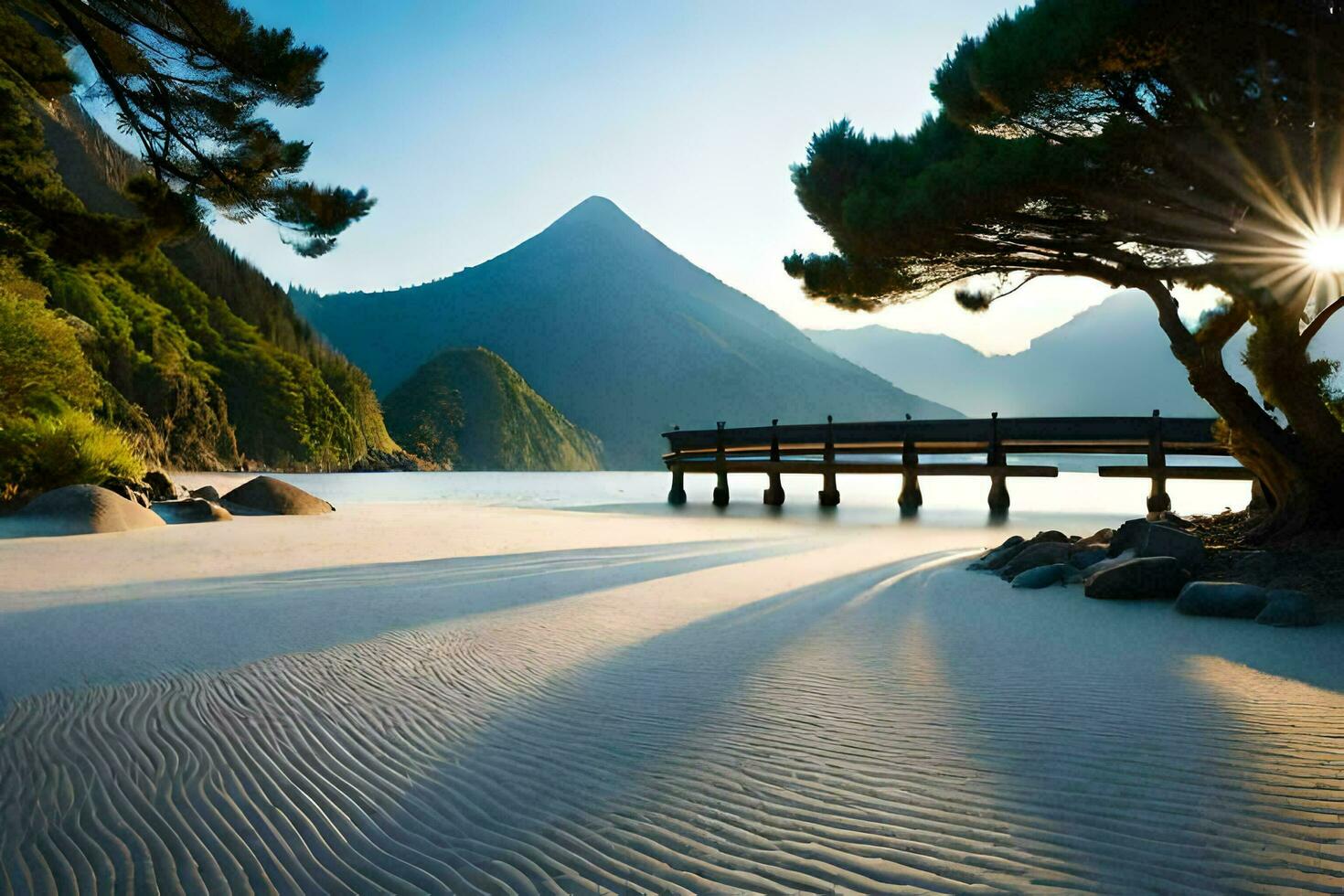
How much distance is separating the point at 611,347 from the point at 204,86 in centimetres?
15657

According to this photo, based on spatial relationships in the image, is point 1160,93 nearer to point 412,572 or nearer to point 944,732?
point 944,732

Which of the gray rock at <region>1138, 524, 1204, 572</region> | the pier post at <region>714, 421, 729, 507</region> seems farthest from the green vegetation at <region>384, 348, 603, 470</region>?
the gray rock at <region>1138, 524, 1204, 572</region>

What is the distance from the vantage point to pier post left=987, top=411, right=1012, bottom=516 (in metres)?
20.2

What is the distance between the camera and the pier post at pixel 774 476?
2308 cm

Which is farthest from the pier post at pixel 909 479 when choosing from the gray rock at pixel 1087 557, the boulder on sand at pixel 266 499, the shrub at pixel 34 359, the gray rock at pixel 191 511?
the shrub at pixel 34 359

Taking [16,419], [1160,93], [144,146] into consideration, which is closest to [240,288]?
[16,419]

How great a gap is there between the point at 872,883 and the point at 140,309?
7033 cm

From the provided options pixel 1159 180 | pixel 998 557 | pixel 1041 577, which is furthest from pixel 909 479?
pixel 1159 180

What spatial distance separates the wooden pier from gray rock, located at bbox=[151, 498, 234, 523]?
13259 mm

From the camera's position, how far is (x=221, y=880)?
217 centimetres

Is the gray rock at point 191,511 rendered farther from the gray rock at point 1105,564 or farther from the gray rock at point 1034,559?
the gray rock at point 1105,564

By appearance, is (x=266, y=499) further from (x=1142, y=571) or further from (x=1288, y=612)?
(x=1288, y=612)

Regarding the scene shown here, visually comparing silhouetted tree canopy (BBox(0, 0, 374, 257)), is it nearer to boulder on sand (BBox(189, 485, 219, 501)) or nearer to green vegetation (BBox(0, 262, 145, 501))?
green vegetation (BBox(0, 262, 145, 501))

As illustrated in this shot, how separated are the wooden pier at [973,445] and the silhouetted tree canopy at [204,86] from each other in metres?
14.6
